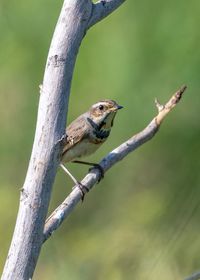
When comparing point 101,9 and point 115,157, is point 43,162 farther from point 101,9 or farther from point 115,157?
point 115,157

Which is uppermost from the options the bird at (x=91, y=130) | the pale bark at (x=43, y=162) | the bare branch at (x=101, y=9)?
the bird at (x=91, y=130)

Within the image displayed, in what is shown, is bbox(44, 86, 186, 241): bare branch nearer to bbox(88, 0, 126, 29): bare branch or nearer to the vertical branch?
the vertical branch

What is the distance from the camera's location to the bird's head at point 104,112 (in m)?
2.93

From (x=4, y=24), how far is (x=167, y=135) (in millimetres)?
789

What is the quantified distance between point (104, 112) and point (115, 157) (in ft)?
2.78

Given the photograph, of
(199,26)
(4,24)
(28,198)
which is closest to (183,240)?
(199,26)

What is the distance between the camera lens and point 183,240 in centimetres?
301

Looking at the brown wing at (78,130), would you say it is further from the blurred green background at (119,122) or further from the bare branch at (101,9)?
the bare branch at (101,9)

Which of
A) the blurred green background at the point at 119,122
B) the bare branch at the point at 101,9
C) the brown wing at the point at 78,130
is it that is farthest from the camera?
the blurred green background at the point at 119,122

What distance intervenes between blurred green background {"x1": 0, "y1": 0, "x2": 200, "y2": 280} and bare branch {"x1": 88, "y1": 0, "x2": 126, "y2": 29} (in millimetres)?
1451

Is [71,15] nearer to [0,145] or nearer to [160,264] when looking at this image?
[160,264]

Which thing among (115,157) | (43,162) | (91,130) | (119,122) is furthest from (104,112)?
(43,162)

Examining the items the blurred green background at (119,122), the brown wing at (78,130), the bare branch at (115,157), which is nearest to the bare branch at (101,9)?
the bare branch at (115,157)

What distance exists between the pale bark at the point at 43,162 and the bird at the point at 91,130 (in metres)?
1.30
